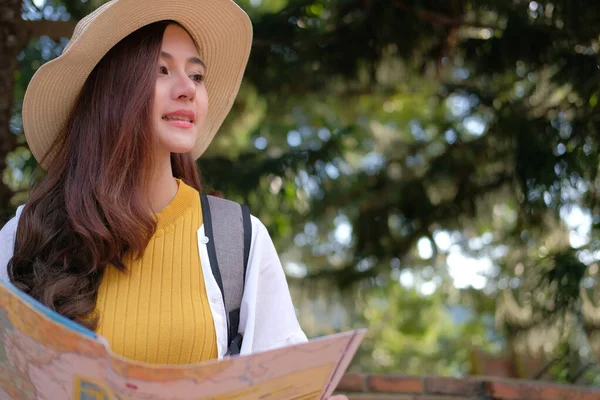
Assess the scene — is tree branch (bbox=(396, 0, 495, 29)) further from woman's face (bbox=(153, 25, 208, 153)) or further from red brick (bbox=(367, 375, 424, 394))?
woman's face (bbox=(153, 25, 208, 153))

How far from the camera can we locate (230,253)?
1.71 metres

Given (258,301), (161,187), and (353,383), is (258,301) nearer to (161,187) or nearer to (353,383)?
(161,187)

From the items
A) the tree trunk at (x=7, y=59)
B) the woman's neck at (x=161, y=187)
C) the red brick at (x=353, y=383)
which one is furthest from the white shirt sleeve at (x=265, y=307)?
the red brick at (x=353, y=383)

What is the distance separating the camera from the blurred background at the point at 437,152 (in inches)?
134

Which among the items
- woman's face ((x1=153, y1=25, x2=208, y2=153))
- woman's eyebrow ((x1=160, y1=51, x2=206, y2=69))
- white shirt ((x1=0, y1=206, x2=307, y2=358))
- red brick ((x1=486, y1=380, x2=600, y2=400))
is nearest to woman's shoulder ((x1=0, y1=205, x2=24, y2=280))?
white shirt ((x1=0, y1=206, x2=307, y2=358))

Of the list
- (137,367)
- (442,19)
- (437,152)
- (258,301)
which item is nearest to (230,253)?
(258,301)

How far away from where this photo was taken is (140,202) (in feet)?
5.78

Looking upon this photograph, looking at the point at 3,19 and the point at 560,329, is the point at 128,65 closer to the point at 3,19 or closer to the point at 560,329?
the point at 3,19

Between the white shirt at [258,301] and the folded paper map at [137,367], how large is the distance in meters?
0.34

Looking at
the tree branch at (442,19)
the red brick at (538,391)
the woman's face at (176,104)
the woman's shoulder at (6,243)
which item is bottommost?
the red brick at (538,391)

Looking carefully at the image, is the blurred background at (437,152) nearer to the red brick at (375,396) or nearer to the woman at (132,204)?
the red brick at (375,396)

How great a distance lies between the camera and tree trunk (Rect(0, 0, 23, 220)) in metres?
2.96

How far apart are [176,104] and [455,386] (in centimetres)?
195

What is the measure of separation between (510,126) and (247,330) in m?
2.50
